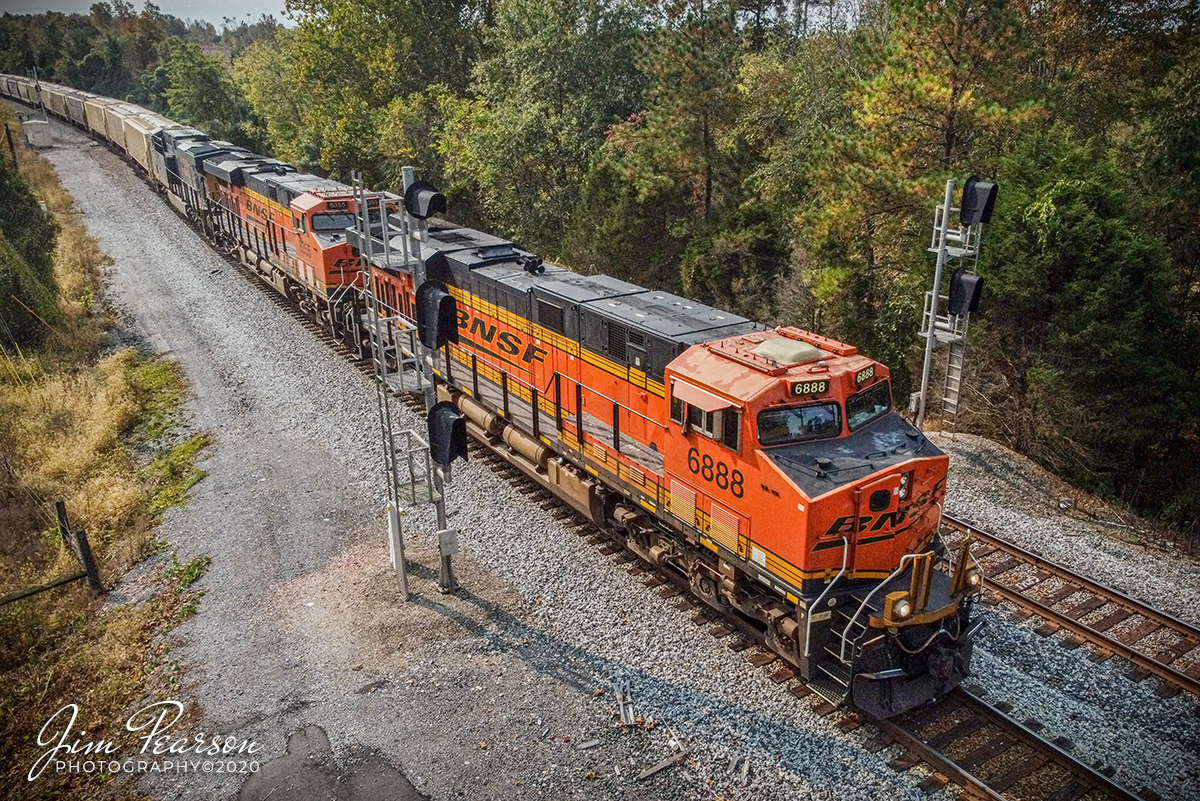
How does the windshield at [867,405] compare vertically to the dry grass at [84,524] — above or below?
above

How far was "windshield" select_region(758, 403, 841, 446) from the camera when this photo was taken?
948cm

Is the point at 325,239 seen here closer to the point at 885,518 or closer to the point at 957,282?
the point at 957,282

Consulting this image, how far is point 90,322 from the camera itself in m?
25.3

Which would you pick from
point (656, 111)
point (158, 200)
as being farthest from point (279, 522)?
point (158, 200)

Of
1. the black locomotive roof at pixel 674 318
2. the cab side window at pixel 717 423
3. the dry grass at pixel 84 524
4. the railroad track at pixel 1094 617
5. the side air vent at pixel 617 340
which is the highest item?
the black locomotive roof at pixel 674 318

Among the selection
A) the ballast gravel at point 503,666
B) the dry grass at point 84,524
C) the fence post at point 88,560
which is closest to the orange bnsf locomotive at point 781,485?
the ballast gravel at point 503,666

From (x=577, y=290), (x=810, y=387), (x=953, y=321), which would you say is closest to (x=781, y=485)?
(x=810, y=387)

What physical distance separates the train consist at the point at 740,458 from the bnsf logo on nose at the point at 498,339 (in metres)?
0.05

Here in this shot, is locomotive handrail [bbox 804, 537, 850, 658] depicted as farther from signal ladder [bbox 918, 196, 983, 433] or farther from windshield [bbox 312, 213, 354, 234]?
A: windshield [bbox 312, 213, 354, 234]

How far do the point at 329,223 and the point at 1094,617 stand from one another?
20.5 metres

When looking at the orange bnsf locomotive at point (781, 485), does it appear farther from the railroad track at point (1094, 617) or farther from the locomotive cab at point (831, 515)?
the railroad track at point (1094, 617)

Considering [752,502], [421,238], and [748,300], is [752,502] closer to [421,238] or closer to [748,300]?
[421,238]

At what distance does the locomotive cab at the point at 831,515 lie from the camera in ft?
29.9

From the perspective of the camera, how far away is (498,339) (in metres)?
15.6
